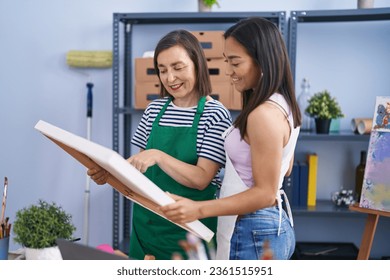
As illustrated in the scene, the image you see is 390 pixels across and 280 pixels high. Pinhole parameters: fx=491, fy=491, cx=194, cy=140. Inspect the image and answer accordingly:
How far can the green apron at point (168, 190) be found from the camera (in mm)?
1276

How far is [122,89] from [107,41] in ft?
0.90

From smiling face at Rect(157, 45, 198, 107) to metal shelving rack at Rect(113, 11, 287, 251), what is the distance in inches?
47.5

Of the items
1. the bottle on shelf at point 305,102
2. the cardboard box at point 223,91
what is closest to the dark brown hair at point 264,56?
the cardboard box at point 223,91

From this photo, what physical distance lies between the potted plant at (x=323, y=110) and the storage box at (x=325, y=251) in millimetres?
597

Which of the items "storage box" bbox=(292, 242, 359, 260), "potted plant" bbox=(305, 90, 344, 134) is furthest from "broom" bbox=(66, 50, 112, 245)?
"storage box" bbox=(292, 242, 359, 260)

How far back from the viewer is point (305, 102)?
255 centimetres

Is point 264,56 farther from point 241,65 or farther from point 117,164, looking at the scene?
point 117,164

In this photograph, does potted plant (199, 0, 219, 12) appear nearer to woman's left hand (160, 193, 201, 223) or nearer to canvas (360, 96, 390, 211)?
canvas (360, 96, 390, 211)

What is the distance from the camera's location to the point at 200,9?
2.44m

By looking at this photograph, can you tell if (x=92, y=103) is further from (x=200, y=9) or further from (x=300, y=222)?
(x=300, y=222)

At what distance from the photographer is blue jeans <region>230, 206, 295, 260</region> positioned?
3.51 feet

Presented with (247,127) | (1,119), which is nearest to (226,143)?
(247,127)

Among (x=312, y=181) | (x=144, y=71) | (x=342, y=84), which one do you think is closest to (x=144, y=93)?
(x=144, y=71)

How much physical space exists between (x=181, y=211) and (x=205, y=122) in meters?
0.39
